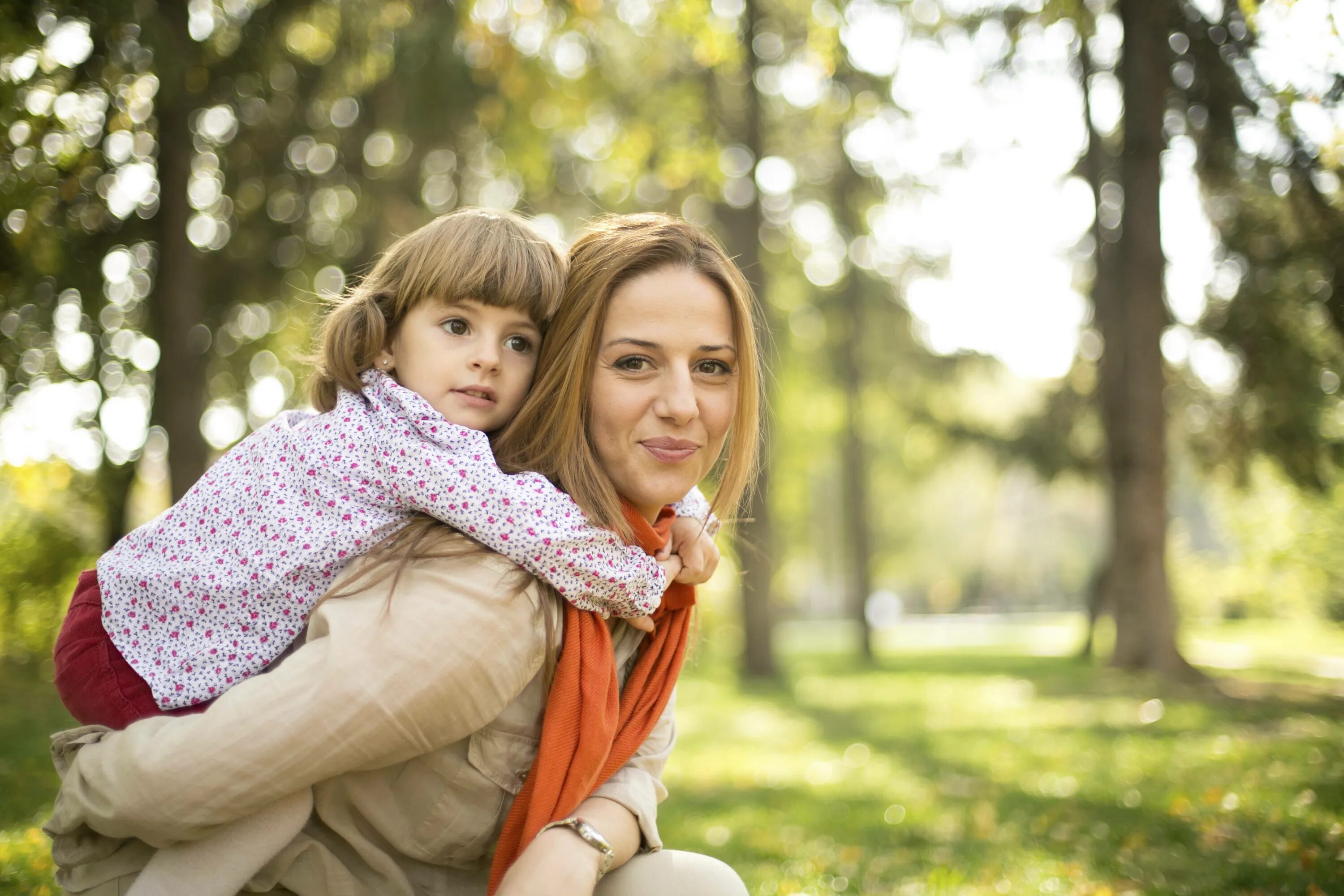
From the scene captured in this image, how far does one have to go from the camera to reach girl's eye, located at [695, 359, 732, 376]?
2553 mm

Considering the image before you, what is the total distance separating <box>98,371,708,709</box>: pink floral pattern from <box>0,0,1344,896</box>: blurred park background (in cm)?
114

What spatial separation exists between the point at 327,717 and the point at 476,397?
97 centimetres

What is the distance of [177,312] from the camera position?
8.99 meters

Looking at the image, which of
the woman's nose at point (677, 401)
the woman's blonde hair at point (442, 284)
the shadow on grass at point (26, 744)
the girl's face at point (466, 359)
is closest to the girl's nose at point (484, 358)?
the girl's face at point (466, 359)

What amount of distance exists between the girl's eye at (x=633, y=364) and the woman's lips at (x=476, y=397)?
370mm

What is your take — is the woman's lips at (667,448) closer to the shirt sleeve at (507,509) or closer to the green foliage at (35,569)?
the shirt sleeve at (507,509)

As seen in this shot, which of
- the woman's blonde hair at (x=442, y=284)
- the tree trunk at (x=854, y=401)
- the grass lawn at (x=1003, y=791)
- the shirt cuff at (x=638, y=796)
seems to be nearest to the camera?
the shirt cuff at (x=638, y=796)

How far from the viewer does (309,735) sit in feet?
6.06

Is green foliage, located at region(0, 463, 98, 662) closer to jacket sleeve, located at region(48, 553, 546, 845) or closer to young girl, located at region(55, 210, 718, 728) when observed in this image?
young girl, located at region(55, 210, 718, 728)

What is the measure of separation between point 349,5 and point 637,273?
28.1ft

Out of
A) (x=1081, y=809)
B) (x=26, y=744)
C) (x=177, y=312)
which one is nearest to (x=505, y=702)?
(x=1081, y=809)

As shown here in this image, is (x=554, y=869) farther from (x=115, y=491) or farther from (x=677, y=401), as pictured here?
(x=115, y=491)

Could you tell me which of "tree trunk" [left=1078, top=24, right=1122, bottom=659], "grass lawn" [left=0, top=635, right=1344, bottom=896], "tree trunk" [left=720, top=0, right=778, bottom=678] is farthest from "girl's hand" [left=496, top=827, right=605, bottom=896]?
"tree trunk" [left=1078, top=24, right=1122, bottom=659]

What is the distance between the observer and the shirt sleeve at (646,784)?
7.48 ft
